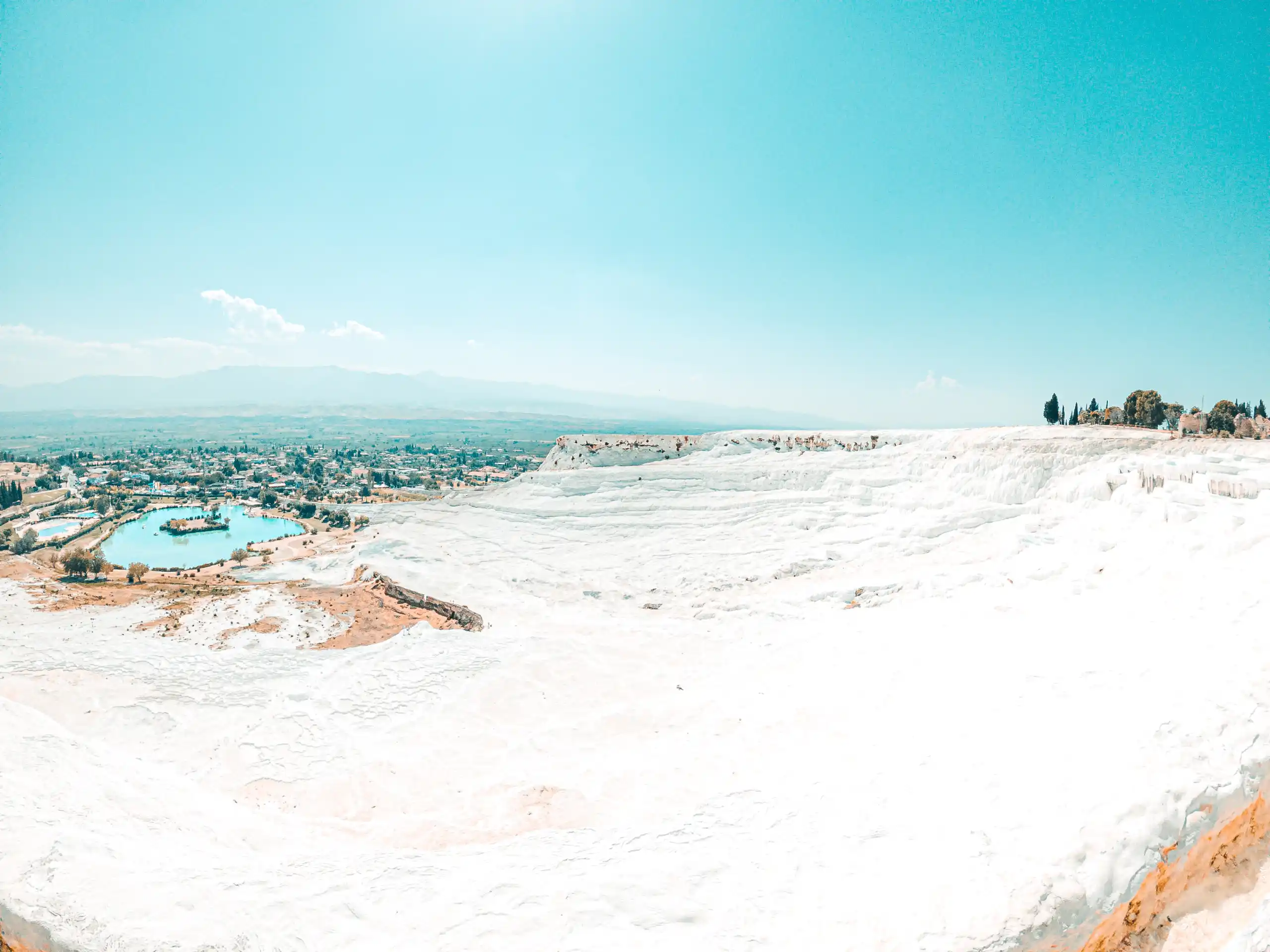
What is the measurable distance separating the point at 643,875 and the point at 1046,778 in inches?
154

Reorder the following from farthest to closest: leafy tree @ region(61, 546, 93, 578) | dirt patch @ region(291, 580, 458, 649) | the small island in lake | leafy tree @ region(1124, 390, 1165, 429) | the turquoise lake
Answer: the small island in lake
the turquoise lake
leafy tree @ region(1124, 390, 1165, 429)
leafy tree @ region(61, 546, 93, 578)
dirt patch @ region(291, 580, 458, 649)

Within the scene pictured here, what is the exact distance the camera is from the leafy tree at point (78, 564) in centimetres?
2095

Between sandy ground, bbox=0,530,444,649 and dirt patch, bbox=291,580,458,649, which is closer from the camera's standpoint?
dirt patch, bbox=291,580,458,649

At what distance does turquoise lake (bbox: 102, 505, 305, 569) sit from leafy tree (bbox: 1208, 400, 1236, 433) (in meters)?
45.4

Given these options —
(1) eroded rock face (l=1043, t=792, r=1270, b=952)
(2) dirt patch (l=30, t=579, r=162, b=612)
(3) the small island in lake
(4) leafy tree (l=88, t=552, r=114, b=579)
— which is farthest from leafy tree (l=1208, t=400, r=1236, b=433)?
(3) the small island in lake

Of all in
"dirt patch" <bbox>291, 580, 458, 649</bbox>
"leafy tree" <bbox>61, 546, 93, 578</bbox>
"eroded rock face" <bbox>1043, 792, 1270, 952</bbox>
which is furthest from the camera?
"leafy tree" <bbox>61, 546, 93, 578</bbox>

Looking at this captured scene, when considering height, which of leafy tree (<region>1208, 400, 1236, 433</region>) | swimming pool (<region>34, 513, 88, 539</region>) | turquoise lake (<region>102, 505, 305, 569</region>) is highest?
leafy tree (<region>1208, 400, 1236, 433</region>)

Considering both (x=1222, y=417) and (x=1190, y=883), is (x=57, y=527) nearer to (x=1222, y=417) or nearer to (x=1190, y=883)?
(x=1190, y=883)

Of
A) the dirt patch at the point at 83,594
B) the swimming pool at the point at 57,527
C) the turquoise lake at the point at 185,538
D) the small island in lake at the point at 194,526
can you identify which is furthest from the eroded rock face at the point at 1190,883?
the small island in lake at the point at 194,526

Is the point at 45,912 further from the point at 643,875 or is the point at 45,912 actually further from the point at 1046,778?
the point at 1046,778

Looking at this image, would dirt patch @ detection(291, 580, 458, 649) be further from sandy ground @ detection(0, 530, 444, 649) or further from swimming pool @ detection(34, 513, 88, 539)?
swimming pool @ detection(34, 513, 88, 539)

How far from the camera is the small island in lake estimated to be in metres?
38.8

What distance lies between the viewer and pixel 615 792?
7855 millimetres

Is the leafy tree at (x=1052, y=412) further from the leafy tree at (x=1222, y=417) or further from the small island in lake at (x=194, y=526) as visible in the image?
the small island in lake at (x=194, y=526)
